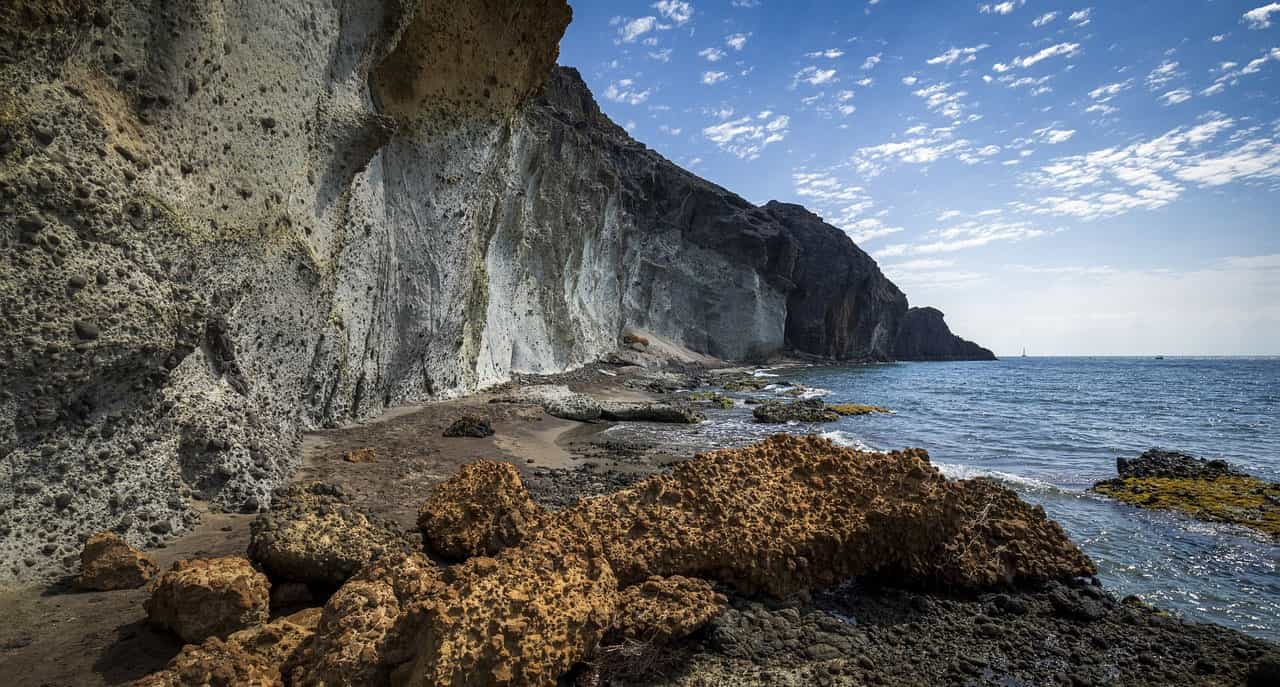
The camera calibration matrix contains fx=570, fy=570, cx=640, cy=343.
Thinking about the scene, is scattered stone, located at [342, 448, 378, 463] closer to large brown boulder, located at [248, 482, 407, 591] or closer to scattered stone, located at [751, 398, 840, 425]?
large brown boulder, located at [248, 482, 407, 591]

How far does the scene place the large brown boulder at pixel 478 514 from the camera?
17.1ft

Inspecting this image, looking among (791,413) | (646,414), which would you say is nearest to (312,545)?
(646,414)

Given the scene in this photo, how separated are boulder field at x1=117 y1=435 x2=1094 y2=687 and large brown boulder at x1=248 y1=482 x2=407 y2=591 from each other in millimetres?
26

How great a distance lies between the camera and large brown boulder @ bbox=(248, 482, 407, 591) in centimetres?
417

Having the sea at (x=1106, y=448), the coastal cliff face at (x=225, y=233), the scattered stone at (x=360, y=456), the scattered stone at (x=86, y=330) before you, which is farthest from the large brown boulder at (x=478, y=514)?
the sea at (x=1106, y=448)

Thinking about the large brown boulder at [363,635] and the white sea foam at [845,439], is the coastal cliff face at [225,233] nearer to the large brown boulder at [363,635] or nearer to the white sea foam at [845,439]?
the large brown boulder at [363,635]

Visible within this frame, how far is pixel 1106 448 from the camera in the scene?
624 inches

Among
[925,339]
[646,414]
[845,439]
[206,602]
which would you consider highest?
[925,339]

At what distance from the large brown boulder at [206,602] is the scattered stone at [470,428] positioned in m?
7.64

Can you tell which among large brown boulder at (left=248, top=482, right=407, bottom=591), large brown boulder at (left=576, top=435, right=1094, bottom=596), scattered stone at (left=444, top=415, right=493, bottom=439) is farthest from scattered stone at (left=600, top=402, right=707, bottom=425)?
large brown boulder at (left=248, top=482, right=407, bottom=591)

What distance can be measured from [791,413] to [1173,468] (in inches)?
398

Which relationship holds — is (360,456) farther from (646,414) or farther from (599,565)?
(646,414)

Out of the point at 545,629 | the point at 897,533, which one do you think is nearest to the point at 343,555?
the point at 545,629

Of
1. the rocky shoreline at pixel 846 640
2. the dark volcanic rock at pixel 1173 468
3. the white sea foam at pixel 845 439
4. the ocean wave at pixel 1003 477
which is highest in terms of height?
the dark volcanic rock at pixel 1173 468
